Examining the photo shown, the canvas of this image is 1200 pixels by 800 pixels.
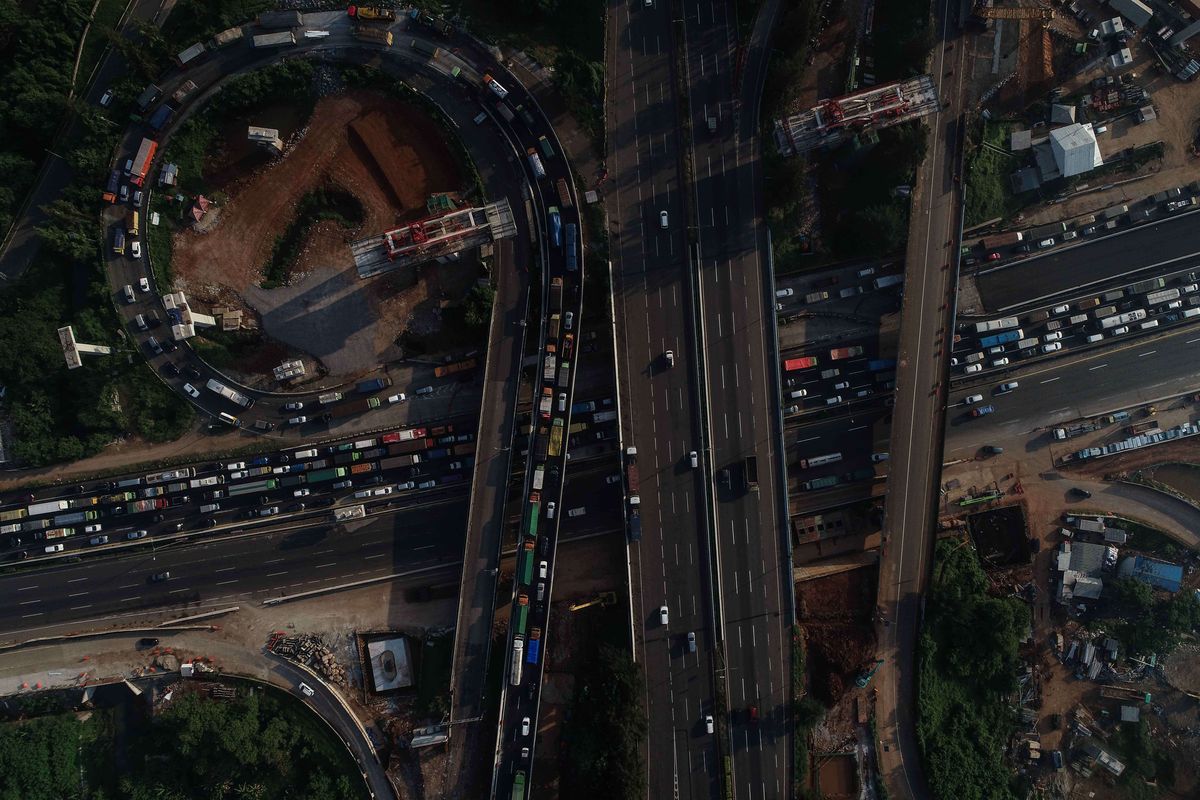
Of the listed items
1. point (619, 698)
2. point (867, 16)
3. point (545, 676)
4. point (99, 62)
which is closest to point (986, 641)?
point (619, 698)

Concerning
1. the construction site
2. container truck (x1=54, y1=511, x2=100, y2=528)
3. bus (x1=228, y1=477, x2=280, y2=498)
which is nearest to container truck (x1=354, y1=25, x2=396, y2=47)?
the construction site

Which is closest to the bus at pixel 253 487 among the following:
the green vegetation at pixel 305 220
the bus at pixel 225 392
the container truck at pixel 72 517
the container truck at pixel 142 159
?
the bus at pixel 225 392

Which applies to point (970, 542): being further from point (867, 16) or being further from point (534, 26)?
point (534, 26)

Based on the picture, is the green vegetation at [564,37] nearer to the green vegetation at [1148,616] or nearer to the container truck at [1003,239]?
the container truck at [1003,239]

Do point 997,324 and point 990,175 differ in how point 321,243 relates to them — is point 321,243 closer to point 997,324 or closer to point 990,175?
point 990,175

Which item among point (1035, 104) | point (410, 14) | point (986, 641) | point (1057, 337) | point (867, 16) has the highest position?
point (410, 14)

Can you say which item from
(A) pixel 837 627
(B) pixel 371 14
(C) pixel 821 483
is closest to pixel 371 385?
(B) pixel 371 14
